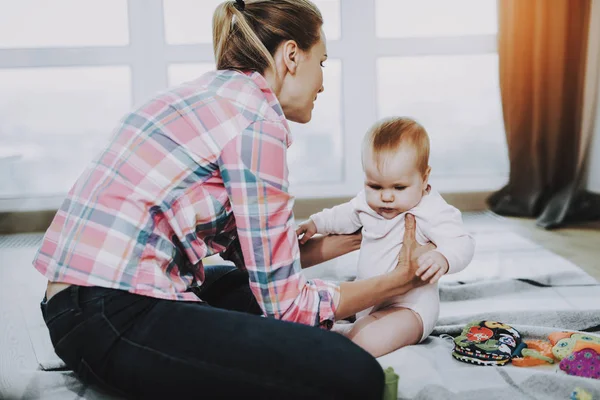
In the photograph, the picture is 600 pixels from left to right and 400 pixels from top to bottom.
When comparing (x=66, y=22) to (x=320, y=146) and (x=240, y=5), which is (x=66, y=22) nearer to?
(x=320, y=146)

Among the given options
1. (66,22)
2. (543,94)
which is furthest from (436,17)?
(66,22)

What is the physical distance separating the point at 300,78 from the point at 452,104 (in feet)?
8.82

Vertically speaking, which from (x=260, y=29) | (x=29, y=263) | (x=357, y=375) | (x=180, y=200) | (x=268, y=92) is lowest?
(x=29, y=263)

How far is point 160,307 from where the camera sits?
122 cm

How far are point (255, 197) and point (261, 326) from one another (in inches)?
8.8

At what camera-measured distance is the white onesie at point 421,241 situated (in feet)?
5.04

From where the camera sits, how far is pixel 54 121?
377 cm

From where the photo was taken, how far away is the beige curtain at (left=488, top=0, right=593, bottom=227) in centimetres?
340

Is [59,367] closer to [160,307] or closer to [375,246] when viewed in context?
[160,307]

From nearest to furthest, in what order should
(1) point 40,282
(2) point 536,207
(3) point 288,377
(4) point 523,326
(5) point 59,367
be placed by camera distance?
(3) point 288,377 < (5) point 59,367 < (4) point 523,326 < (1) point 40,282 < (2) point 536,207

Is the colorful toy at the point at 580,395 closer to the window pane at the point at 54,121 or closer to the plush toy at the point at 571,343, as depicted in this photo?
the plush toy at the point at 571,343

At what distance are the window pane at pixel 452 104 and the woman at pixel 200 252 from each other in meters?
2.51

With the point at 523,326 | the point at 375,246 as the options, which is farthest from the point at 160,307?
the point at 523,326

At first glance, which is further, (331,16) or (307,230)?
(331,16)
